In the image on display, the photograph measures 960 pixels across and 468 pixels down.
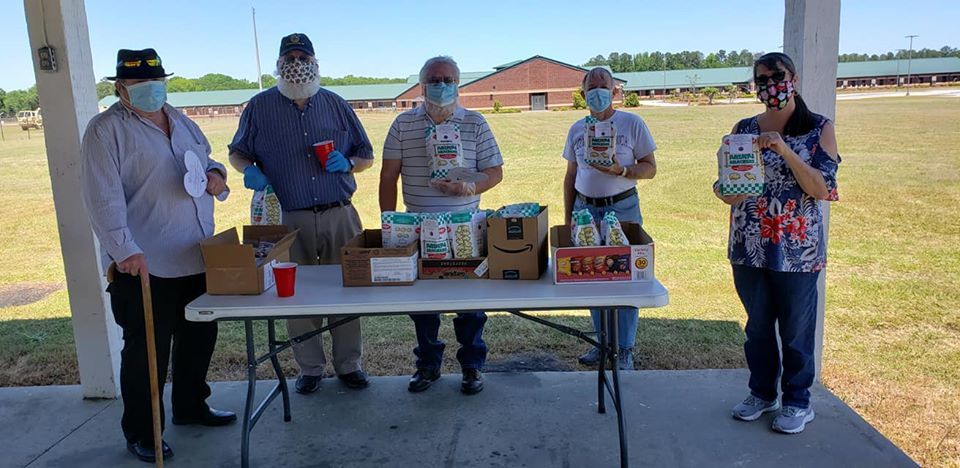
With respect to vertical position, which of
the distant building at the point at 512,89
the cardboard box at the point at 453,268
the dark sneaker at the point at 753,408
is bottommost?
the dark sneaker at the point at 753,408

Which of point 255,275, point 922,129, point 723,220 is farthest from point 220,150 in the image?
point 922,129

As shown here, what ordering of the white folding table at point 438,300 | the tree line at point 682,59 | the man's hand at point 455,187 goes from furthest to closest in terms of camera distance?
1. the tree line at point 682,59
2. the man's hand at point 455,187
3. the white folding table at point 438,300

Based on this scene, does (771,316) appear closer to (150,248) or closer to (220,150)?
(150,248)

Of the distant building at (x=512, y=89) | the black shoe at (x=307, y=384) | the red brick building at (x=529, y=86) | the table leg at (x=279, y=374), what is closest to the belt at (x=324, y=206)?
the table leg at (x=279, y=374)

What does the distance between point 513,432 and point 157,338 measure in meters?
1.56

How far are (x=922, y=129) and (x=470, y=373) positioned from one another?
2168cm

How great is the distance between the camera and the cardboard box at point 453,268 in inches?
106

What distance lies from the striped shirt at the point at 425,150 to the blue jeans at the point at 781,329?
1247 millimetres

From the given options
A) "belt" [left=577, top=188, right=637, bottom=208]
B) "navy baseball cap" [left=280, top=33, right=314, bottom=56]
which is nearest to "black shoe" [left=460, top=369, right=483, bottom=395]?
"belt" [left=577, top=188, right=637, bottom=208]

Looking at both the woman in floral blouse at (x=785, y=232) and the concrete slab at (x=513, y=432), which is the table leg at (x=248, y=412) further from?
the woman in floral blouse at (x=785, y=232)

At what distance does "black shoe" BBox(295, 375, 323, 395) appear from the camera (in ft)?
11.6

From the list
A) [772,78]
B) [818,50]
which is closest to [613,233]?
[772,78]

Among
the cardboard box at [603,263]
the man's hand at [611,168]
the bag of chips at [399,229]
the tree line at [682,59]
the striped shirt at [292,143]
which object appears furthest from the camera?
the tree line at [682,59]

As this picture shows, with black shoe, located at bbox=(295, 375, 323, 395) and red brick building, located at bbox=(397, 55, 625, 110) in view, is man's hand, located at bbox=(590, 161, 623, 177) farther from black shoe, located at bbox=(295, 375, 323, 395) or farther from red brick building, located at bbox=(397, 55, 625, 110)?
red brick building, located at bbox=(397, 55, 625, 110)
